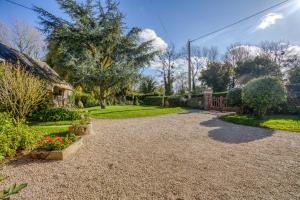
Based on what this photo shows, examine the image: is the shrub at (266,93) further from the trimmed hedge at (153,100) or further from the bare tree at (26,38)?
the bare tree at (26,38)

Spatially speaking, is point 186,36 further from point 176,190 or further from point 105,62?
point 176,190

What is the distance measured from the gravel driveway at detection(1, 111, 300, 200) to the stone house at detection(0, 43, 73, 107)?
10.2 meters

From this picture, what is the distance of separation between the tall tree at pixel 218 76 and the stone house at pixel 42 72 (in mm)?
18619

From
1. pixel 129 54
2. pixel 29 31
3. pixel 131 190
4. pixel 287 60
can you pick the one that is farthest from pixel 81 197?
pixel 287 60

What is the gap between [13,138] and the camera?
427cm

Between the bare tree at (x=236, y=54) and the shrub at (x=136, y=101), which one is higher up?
the bare tree at (x=236, y=54)

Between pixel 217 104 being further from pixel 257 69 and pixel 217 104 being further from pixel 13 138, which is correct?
pixel 257 69

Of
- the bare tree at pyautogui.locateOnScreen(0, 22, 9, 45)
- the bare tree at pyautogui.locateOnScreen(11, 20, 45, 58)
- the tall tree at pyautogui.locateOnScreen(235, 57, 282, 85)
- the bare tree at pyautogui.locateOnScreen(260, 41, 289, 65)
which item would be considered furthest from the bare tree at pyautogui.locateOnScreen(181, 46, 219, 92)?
the bare tree at pyautogui.locateOnScreen(0, 22, 9, 45)

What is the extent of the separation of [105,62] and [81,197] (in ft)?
53.3

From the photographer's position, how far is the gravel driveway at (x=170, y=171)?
9.03ft

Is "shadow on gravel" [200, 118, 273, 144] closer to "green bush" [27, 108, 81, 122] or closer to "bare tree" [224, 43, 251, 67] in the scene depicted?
"green bush" [27, 108, 81, 122]

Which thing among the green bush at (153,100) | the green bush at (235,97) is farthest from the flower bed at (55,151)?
the green bush at (153,100)

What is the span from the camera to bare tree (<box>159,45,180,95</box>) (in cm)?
3150

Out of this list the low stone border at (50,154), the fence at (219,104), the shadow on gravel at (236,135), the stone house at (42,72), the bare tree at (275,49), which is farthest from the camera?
the bare tree at (275,49)
